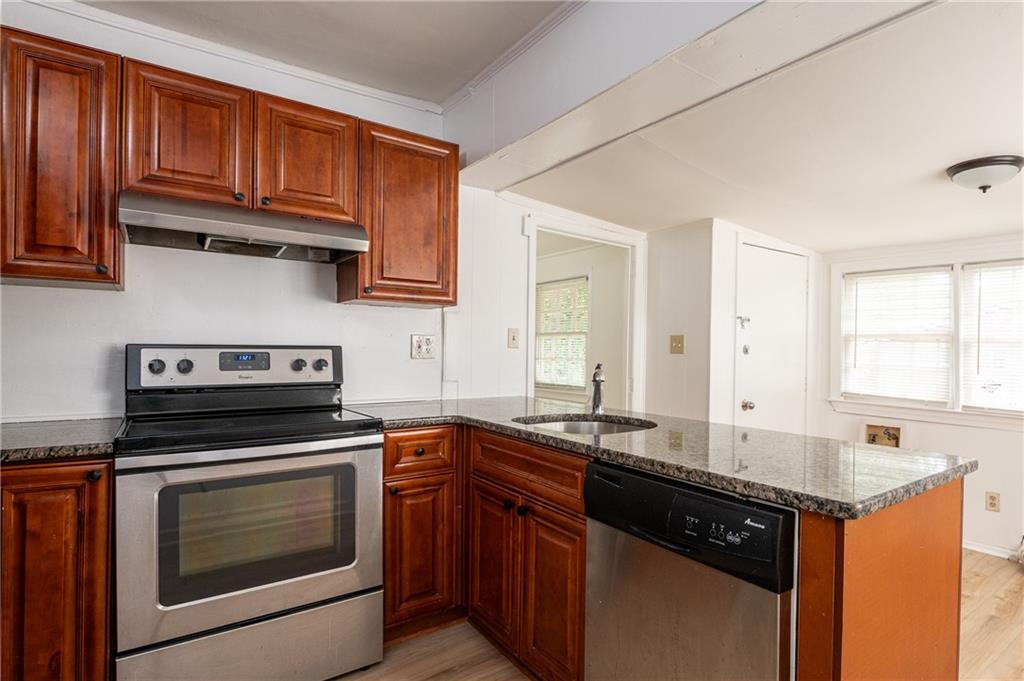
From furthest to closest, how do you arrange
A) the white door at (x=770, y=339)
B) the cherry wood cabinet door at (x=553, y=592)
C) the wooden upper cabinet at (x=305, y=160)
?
the white door at (x=770, y=339)
the wooden upper cabinet at (x=305, y=160)
the cherry wood cabinet door at (x=553, y=592)

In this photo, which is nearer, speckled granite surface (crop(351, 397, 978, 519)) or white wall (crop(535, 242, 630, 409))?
speckled granite surface (crop(351, 397, 978, 519))

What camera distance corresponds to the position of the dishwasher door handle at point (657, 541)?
1.31m

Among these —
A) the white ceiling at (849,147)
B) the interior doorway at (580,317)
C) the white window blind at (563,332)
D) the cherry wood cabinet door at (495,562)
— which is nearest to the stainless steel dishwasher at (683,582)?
the cherry wood cabinet door at (495,562)

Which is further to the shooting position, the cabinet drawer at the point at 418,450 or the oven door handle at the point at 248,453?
the cabinet drawer at the point at 418,450

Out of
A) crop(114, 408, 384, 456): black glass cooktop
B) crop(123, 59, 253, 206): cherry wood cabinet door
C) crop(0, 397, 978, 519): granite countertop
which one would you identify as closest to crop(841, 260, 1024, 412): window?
crop(0, 397, 978, 519): granite countertop

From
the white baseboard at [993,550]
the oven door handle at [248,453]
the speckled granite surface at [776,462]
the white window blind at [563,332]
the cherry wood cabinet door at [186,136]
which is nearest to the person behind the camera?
the speckled granite surface at [776,462]

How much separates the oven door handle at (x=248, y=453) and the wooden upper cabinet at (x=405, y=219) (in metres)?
0.68

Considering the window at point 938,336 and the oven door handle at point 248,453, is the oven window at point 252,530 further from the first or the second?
the window at point 938,336

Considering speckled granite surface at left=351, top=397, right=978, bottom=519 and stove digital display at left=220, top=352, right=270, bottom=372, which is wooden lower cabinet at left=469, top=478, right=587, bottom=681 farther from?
stove digital display at left=220, top=352, right=270, bottom=372

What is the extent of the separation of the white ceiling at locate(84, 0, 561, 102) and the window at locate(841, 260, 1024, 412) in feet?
11.3

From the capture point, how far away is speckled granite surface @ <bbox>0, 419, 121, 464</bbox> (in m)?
1.45

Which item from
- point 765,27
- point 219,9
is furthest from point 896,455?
point 219,9

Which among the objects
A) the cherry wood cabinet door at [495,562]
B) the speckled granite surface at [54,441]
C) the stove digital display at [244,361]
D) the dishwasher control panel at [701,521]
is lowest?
the cherry wood cabinet door at [495,562]

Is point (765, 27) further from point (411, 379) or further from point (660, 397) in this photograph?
point (660, 397)
